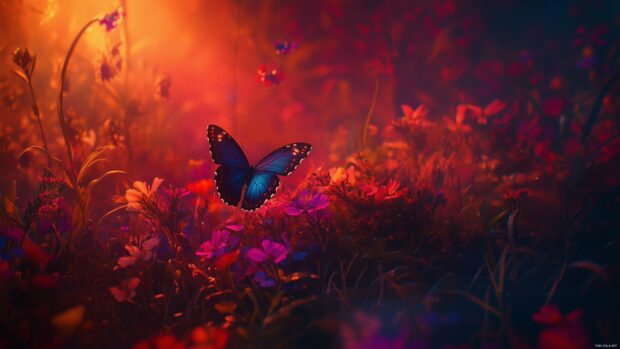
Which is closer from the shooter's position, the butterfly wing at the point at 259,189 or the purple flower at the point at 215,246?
the purple flower at the point at 215,246

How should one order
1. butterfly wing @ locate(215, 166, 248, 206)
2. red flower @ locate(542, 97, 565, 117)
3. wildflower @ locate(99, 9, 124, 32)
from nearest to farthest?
butterfly wing @ locate(215, 166, 248, 206) → wildflower @ locate(99, 9, 124, 32) → red flower @ locate(542, 97, 565, 117)

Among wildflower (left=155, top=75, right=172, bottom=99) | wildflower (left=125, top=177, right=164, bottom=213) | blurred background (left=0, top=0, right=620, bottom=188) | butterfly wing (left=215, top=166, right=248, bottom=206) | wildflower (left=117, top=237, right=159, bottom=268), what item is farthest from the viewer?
blurred background (left=0, top=0, right=620, bottom=188)

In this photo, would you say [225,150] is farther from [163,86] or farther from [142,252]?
[163,86]

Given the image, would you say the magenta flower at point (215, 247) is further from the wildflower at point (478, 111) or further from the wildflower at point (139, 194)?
the wildflower at point (478, 111)

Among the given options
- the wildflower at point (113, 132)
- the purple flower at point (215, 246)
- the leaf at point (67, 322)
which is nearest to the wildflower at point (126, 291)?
the purple flower at point (215, 246)

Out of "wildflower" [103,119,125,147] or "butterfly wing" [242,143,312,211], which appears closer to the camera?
"butterfly wing" [242,143,312,211]

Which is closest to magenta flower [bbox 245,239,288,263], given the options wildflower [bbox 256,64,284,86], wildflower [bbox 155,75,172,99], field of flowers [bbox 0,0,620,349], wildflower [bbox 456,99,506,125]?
field of flowers [bbox 0,0,620,349]

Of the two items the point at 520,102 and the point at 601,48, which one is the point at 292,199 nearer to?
the point at 520,102

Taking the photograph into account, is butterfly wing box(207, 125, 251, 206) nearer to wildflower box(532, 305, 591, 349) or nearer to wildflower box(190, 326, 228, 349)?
wildflower box(190, 326, 228, 349)

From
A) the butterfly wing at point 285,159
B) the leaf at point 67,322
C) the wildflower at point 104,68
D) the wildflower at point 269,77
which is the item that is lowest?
the leaf at point 67,322
